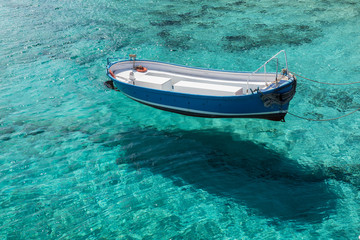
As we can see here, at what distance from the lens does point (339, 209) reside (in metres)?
13.4

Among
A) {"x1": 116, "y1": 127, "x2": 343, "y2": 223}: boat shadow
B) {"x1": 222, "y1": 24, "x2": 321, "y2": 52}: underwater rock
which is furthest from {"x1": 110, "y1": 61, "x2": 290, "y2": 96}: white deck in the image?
{"x1": 222, "y1": 24, "x2": 321, "y2": 52}: underwater rock

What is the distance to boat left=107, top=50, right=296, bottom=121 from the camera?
16344 mm

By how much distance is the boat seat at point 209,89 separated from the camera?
58.6ft

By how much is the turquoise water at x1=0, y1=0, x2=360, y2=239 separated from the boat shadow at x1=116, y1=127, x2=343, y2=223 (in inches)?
2.2

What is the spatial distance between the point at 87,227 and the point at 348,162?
12.5 meters

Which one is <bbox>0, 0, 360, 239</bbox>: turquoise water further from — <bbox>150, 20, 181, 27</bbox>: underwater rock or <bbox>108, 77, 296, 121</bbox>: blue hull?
<bbox>150, 20, 181, 27</bbox>: underwater rock

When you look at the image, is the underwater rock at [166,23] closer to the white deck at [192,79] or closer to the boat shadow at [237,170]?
the white deck at [192,79]

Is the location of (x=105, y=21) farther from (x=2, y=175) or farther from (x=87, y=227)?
(x=87, y=227)

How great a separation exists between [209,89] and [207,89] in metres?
0.11

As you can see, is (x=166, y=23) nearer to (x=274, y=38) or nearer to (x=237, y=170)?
(x=274, y=38)

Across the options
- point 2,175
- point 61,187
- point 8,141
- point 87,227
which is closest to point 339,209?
point 87,227

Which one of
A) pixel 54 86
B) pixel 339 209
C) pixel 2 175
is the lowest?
pixel 339 209

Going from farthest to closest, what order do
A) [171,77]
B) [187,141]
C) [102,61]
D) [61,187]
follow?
[102,61] < [171,77] < [187,141] < [61,187]

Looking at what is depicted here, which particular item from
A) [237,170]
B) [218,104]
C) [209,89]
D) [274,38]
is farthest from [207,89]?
[274,38]
